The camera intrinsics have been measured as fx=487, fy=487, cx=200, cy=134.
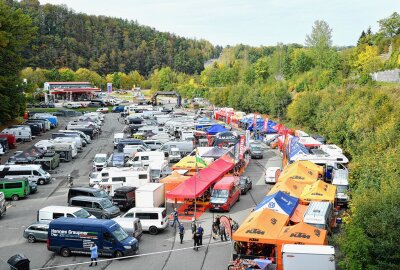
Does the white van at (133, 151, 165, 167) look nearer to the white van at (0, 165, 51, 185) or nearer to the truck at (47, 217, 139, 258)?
the white van at (0, 165, 51, 185)

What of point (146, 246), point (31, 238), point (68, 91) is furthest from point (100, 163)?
point (68, 91)

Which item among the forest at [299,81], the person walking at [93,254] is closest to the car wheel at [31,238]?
the person walking at [93,254]

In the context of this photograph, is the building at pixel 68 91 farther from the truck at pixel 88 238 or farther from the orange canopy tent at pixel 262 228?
the orange canopy tent at pixel 262 228

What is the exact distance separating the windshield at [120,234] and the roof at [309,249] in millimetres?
6206

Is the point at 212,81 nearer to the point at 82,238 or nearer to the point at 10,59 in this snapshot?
the point at 10,59

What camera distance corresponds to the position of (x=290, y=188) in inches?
942

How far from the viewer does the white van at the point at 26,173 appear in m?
29.6

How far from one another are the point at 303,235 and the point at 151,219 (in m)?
7.09

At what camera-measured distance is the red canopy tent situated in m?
23.4

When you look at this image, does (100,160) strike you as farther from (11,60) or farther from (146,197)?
(11,60)

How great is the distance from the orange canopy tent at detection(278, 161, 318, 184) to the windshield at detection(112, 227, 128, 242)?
1015cm

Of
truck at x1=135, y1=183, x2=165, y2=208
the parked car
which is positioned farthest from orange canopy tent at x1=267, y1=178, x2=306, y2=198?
truck at x1=135, y1=183, x2=165, y2=208

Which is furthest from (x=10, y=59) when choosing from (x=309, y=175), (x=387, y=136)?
(x=387, y=136)

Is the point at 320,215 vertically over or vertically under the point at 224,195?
over
